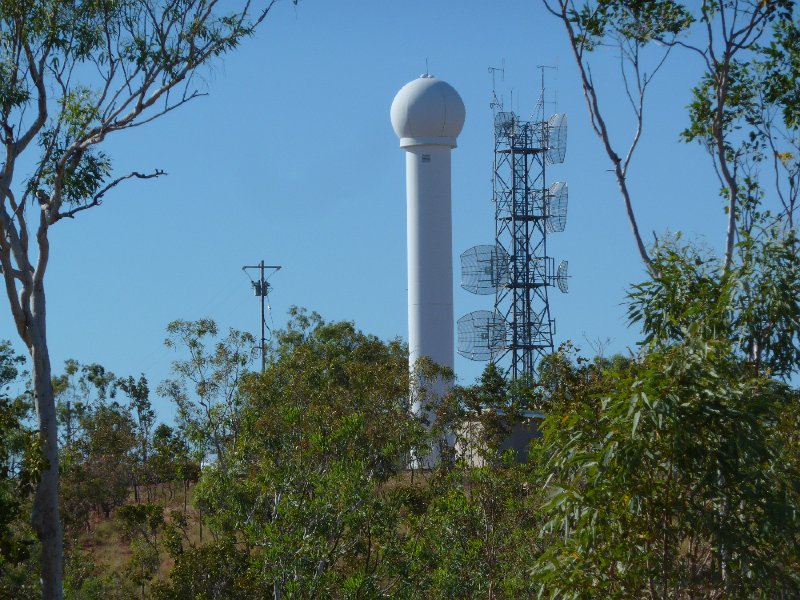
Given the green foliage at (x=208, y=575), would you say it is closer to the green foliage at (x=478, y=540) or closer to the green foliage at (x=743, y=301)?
the green foliage at (x=478, y=540)

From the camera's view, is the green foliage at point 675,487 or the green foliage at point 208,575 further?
the green foliage at point 208,575

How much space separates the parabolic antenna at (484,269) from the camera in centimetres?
4666

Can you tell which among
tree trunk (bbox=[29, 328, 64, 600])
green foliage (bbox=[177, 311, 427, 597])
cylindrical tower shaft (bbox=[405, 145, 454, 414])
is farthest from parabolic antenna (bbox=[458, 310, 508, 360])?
tree trunk (bbox=[29, 328, 64, 600])

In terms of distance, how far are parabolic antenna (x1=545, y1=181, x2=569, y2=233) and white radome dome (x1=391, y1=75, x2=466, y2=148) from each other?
434 centimetres

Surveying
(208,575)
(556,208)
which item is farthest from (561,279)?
(208,575)

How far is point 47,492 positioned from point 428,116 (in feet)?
113

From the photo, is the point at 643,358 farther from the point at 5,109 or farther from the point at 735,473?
the point at 5,109

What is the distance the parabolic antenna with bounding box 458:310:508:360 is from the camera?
46.3 meters

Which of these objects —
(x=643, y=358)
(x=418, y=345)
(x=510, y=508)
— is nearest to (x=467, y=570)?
(x=510, y=508)

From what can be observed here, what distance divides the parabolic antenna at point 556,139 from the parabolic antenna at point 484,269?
4051mm

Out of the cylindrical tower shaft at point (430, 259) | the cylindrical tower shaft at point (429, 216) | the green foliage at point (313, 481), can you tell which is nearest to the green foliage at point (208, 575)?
the green foliage at point (313, 481)

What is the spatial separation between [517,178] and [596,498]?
38.4m

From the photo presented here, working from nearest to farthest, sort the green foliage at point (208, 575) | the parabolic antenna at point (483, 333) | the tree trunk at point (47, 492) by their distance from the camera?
the tree trunk at point (47, 492), the green foliage at point (208, 575), the parabolic antenna at point (483, 333)

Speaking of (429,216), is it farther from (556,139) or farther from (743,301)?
(743,301)
